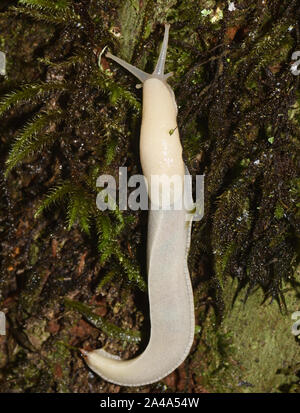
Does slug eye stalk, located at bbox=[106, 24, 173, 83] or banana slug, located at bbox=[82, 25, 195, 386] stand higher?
slug eye stalk, located at bbox=[106, 24, 173, 83]

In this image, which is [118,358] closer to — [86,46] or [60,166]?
[60,166]

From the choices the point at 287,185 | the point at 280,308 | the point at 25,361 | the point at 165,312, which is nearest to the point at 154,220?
the point at 165,312
